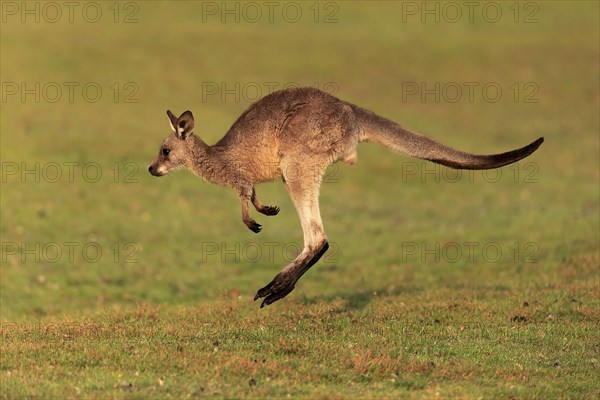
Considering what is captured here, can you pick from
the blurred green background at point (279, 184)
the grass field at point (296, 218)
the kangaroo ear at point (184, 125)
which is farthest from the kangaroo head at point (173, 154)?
the blurred green background at point (279, 184)

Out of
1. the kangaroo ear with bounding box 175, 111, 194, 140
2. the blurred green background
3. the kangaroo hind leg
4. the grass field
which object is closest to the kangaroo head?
the kangaroo ear with bounding box 175, 111, 194, 140

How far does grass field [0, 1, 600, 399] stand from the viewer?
9.27 m

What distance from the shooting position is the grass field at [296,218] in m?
9.27

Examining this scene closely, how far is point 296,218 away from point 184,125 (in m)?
12.4

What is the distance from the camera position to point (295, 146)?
11312 millimetres

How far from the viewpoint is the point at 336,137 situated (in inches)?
448

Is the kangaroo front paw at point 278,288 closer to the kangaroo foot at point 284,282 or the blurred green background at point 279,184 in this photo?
the kangaroo foot at point 284,282

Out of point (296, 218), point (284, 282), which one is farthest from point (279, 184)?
point (284, 282)

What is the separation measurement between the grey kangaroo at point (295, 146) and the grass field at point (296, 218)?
143cm

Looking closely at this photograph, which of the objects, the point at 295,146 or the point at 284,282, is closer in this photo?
the point at 284,282

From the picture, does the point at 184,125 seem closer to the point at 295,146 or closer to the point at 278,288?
the point at 295,146

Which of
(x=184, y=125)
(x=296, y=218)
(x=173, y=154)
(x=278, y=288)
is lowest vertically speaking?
(x=296, y=218)

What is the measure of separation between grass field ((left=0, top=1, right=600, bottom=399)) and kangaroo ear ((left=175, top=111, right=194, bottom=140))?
2368 mm

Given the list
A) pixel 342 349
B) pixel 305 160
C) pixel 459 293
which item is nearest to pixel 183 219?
pixel 459 293
